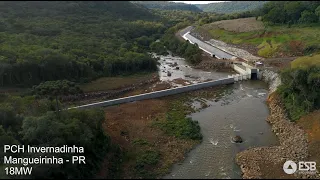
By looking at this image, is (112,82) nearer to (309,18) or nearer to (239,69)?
(239,69)

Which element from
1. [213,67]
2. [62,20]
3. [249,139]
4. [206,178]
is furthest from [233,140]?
[62,20]

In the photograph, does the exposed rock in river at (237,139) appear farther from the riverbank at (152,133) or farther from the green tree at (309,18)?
the green tree at (309,18)

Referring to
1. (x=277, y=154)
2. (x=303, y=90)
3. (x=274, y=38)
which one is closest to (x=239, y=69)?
(x=274, y=38)

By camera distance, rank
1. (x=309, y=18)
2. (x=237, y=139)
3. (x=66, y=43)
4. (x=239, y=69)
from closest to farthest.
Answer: (x=237, y=139)
(x=239, y=69)
(x=66, y=43)
(x=309, y=18)

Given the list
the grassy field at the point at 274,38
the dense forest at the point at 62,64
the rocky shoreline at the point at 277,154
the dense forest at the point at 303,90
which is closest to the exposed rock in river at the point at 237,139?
the rocky shoreline at the point at 277,154

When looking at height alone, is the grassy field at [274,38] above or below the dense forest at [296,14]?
below

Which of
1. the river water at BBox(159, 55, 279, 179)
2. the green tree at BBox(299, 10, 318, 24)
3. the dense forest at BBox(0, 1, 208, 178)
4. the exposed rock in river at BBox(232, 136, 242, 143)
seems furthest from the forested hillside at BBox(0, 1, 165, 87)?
the green tree at BBox(299, 10, 318, 24)
